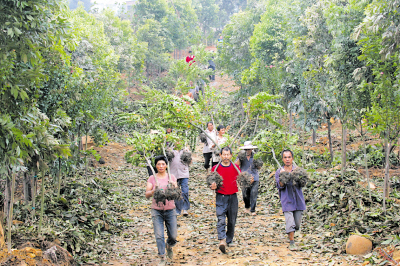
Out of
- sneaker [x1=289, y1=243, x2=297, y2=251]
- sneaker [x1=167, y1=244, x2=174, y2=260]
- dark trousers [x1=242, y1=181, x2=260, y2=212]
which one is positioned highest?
dark trousers [x1=242, y1=181, x2=260, y2=212]

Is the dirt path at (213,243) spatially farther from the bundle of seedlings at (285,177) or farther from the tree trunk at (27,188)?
the tree trunk at (27,188)

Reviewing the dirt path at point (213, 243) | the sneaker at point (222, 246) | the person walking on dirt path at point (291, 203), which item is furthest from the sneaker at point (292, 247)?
the sneaker at point (222, 246)

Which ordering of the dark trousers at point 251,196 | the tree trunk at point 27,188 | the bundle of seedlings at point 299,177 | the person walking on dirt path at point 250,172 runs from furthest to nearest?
the dark trousers at point 251,196, the person walking on dirt path at point 250,172, the tree trunk at point 27,188, the bundle of seedlings at point 299,177

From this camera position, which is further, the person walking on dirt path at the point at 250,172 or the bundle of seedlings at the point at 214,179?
the person walking on dirt path at the point at 250,172

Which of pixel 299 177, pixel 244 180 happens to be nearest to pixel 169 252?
pixel 244 180

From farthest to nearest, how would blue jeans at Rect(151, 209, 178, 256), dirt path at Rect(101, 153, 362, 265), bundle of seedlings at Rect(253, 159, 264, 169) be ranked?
1. bundle of seedlings at Rect(253, 159, 264, 169)
2. dirt path at Rect(101, 153, 362, 265)
3. blue jeans at Rect(151, 209, 178, 256)

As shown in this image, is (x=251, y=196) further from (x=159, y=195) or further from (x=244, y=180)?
(x=159, y=195)

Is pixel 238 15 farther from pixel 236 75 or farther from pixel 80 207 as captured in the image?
pixel 80 207

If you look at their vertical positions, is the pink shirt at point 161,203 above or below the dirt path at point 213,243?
above

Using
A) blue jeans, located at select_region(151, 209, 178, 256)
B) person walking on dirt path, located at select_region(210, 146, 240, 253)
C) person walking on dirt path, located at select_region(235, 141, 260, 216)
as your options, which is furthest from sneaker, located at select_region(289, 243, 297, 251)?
blue jeans, located at select_region(151, 209, 178, 256)

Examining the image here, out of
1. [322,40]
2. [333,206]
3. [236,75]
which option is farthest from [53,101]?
[236,75]

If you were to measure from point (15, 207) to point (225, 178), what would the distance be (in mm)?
4343

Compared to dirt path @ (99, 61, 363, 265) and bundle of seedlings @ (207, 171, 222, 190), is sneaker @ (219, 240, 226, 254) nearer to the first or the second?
dirt path @ (99, 61, 363, 265)

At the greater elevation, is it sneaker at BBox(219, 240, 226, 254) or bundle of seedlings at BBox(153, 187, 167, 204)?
bundle of seedlings at BBox(153, 187, 167, 204)
